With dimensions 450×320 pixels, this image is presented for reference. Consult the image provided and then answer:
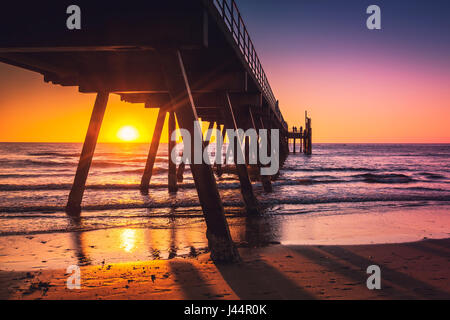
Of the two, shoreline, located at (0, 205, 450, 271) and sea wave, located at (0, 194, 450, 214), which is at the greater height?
shoreline, located at (0, 205, 450, 271)

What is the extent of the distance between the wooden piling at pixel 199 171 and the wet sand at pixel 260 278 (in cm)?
30

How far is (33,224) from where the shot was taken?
829 cm

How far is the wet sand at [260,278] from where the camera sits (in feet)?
11.5

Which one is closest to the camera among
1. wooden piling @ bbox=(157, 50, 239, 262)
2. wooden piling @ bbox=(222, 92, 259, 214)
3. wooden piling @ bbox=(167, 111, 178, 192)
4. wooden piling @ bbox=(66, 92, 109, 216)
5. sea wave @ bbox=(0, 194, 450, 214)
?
wooden piling @ bbox=(157, 50, 239, 262)

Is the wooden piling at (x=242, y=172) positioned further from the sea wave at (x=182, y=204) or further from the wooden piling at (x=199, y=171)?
the wooden piling at (x=199, y=171)

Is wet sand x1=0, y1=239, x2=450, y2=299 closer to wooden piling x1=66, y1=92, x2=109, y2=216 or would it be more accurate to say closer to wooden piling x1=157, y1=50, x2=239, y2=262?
wooden piling x1=157, y1=50, x2=239, y2=262

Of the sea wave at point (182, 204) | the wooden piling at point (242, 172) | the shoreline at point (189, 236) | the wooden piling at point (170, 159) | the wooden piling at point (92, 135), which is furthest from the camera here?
the wooden piling at point (170, 159)

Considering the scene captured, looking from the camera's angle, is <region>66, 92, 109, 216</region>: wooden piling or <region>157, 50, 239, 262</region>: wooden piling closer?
<region>157, 50, 239, 262</region>: wooden piling

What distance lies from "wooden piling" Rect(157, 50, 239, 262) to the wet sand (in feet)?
0.99

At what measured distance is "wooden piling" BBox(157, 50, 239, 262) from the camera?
167 inches

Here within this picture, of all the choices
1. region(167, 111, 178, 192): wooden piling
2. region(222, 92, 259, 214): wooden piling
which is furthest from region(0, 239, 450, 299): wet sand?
region(167, 111, 178, 192): wooden piling

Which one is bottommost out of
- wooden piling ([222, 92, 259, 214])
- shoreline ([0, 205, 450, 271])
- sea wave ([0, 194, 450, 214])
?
sea wave ([0, 194, 450, 214])

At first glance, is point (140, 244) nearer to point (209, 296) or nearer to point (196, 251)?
point (196, 251)

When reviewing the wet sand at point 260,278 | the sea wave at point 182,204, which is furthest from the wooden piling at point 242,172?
the wet sand at point 260,278
